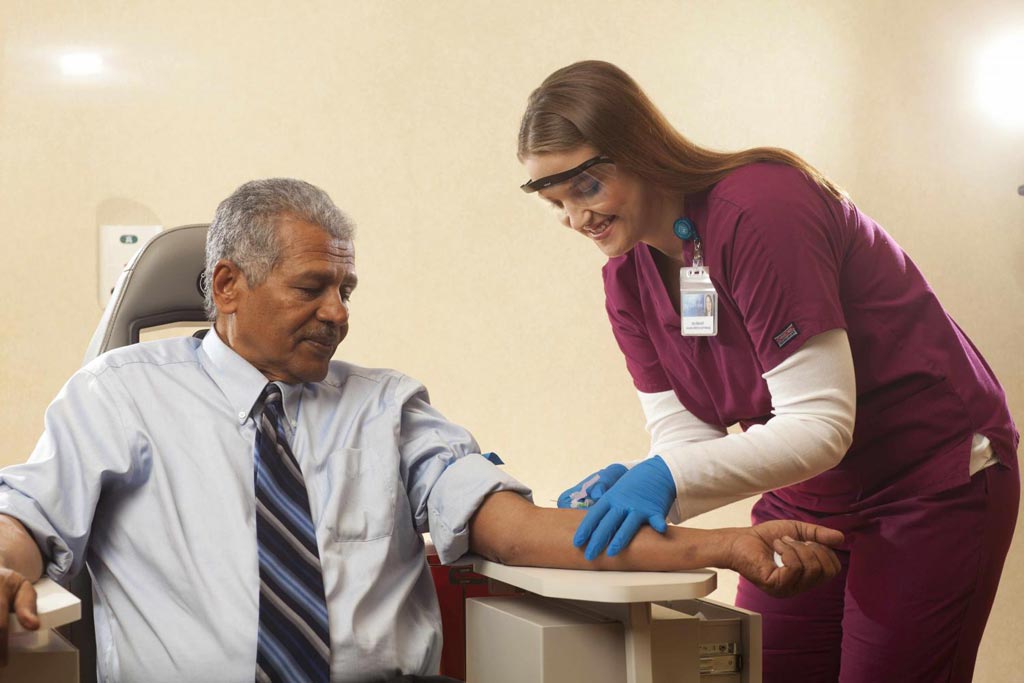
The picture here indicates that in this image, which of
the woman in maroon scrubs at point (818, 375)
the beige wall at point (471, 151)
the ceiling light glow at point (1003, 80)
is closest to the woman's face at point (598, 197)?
the woman in maroon scrubs at point (818, 375)

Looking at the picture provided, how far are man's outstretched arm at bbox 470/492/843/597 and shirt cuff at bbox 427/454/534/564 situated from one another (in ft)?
0.06

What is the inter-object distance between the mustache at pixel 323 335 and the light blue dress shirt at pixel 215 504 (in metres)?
0.09

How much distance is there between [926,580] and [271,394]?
38.2 inches

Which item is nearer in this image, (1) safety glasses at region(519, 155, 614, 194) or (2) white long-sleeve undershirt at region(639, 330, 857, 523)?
(2) white long-sleeve undershirt at region(639, 330, 857, 523)

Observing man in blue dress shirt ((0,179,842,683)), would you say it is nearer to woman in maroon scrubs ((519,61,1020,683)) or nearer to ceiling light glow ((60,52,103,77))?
woman in maroon scrubs ((519,61,1020,683))

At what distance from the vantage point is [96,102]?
2.42 meters

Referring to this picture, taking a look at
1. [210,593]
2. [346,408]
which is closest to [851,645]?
[346,408]

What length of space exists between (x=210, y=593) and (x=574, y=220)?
0.75m

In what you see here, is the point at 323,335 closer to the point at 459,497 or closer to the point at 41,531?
the point at 459,497

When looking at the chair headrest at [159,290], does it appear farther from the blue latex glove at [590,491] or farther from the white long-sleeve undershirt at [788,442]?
the white long-sleeve undershirt at [788,442]

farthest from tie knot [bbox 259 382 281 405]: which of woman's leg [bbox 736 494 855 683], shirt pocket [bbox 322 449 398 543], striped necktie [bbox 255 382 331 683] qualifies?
woman's leg [bbox 736 494 855 683]

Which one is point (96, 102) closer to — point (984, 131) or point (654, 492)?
point (654, 492)

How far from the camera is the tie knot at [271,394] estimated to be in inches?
55.5

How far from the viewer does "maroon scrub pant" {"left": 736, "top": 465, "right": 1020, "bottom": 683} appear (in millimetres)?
1470
